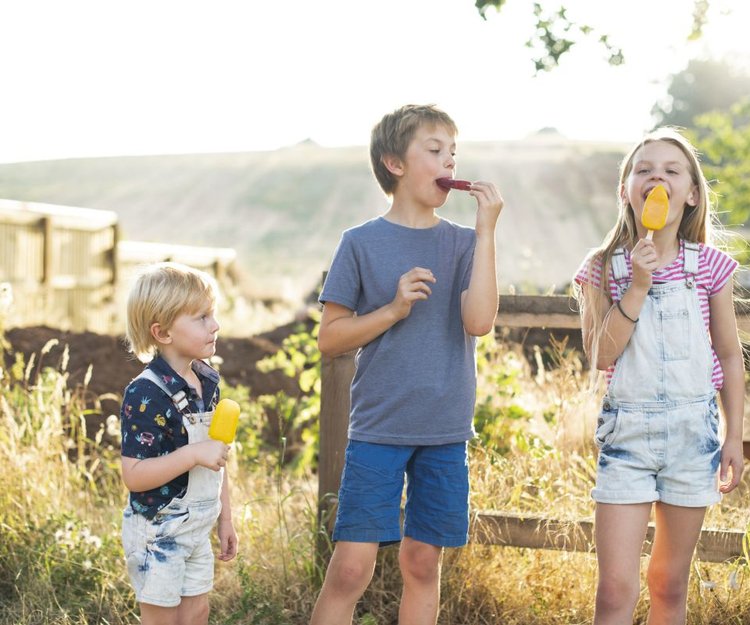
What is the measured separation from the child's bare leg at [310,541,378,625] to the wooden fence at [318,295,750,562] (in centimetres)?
75

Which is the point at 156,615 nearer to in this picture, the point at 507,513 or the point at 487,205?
the point at 507,513

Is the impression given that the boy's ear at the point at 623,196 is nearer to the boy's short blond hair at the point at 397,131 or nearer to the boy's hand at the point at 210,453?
the boy's short blond hair at the point at 397,131

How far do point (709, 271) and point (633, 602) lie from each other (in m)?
1.01

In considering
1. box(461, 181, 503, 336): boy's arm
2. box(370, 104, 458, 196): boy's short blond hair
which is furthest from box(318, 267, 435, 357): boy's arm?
box(370, 104, 458, 196): boy's short blond hair

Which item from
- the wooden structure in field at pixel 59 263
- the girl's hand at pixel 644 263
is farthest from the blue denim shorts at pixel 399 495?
the wooden structure in field at pixel 59 263

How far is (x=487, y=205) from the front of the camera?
2.86 metres

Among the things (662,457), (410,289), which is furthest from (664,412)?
(410,289)

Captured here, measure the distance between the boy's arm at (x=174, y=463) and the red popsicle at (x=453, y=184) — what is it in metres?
1.04

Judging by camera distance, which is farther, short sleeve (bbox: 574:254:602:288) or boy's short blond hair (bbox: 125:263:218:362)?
short sleeve (bbox: 574:254:602:288)

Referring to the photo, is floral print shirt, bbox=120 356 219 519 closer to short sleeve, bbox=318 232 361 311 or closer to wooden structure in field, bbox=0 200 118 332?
short sleeve, bbox=318 232 361 311

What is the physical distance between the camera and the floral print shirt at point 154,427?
2684mm

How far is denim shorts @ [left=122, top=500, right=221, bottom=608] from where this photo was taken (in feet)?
8.85

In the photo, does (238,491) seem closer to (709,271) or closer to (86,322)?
(709,271)

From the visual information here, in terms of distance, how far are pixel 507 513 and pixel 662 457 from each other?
0.94 meters
